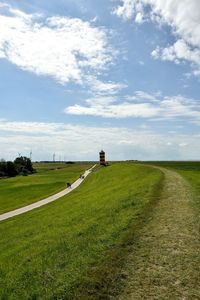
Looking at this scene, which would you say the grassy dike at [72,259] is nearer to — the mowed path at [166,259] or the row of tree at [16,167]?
the mowed path at [166,259]

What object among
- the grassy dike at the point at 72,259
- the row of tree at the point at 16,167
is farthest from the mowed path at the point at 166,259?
the row of tree at the point at 16,167

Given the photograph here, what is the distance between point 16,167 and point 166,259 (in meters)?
140

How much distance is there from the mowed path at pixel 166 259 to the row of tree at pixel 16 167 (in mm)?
127786

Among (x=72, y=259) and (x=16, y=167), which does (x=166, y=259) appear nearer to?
(x=72, y=259)

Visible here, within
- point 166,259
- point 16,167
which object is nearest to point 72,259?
point 166,259

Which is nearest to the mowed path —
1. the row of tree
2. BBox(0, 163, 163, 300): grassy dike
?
BBox(0, 163, 163, 300): grassy dike

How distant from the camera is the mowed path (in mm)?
8953

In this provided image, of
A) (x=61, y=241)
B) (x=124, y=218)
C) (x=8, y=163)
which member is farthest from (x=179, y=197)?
(x=8, y=163)

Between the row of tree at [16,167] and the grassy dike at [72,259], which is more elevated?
the row of tree at [16,167]

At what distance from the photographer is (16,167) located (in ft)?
482

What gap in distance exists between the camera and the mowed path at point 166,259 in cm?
895

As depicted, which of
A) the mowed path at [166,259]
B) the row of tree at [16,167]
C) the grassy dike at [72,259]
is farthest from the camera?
the row of tree at [16,167]

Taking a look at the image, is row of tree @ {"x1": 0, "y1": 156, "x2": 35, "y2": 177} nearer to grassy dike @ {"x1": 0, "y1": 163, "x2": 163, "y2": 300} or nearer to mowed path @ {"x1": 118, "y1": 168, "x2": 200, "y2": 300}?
grassy dike @ {"x1": 0, "y1": 163, "x2": 163, "y2": 300}

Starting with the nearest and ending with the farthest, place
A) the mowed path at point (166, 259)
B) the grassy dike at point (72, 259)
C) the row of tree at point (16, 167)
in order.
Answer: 1. the mowed path at point (166, 259)
2. the grassy dike at point (72, 259)
3. the row of tree at point (16, 167)
